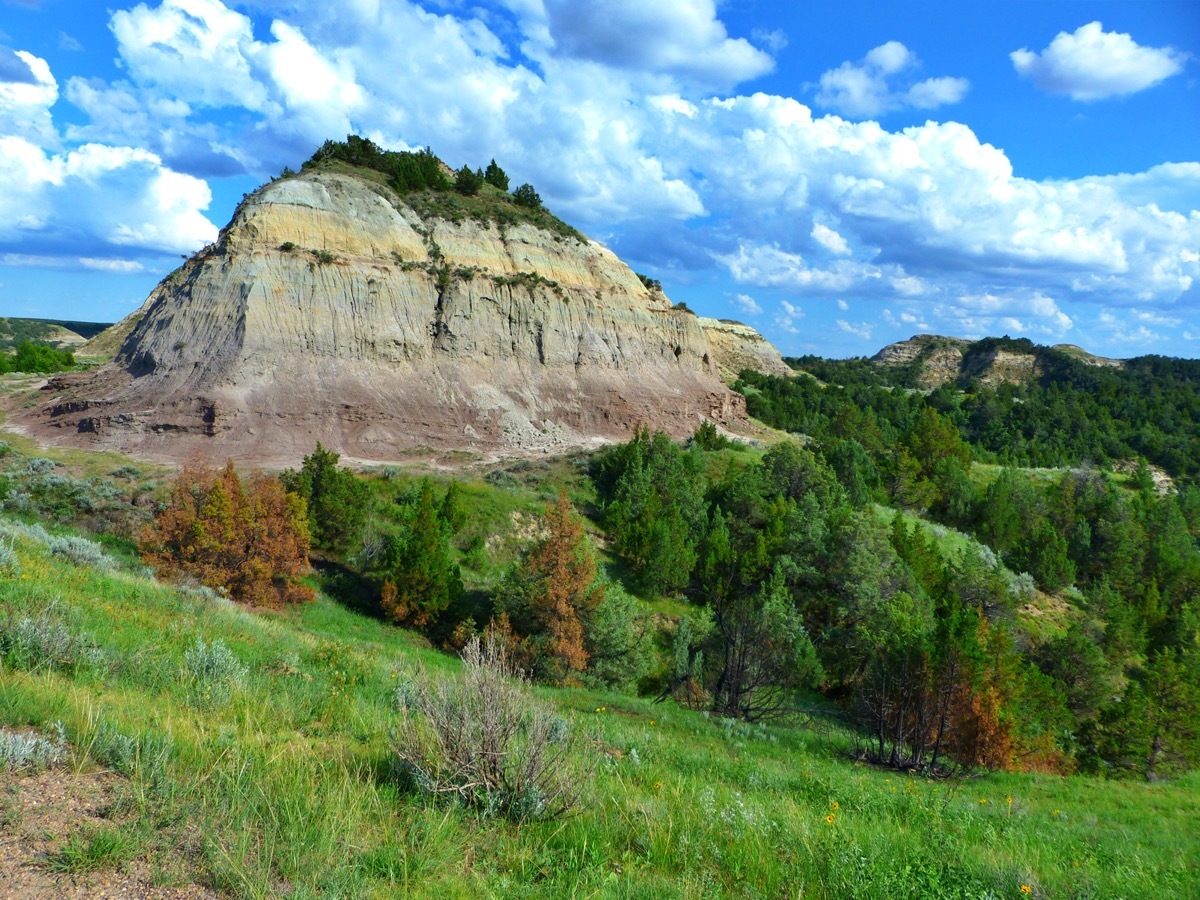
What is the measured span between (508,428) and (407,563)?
1817cm

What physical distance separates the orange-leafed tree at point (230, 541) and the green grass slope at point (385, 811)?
355 inches

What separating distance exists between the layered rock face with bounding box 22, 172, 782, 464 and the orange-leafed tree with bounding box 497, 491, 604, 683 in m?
15.9

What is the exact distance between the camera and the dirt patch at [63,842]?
117 inches

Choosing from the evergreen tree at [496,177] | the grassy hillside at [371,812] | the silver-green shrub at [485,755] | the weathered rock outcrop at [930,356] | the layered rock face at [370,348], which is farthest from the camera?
the weathered rock outcrop at [930,356]

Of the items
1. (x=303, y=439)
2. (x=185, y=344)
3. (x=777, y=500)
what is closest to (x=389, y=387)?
(x=303, y=439)

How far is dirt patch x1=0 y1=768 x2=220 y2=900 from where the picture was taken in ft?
9.76

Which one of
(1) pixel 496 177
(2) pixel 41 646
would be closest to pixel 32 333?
(1) pixel 496 177

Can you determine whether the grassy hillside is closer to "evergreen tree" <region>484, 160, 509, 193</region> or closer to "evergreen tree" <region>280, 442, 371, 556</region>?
"evergreen tree" <region>280, 442, 371, 556</region>

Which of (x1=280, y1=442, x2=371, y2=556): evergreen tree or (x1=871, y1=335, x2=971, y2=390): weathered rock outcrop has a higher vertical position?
(x1=871, y1=335, x2=971, y2=390): weathered rock outcrop

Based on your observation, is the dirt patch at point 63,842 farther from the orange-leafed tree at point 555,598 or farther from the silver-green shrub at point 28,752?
the orange-leafed tree at point 555,598

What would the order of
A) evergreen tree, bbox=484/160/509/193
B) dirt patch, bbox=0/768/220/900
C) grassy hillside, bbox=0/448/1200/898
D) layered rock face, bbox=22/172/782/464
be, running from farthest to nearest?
evergreen tree, bbox=484/160/509/193
layered rock face, bbox=22/172/782/464
grassy hillside, bbox=0/448/1200/898
dirt patch, bbox=0/768/220/900

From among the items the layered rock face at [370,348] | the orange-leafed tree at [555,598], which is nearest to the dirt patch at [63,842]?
the orange-leafed tree at [555,598]

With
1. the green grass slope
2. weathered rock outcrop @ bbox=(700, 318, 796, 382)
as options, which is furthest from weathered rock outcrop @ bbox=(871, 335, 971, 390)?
the green grass slope

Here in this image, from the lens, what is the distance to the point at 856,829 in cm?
523
